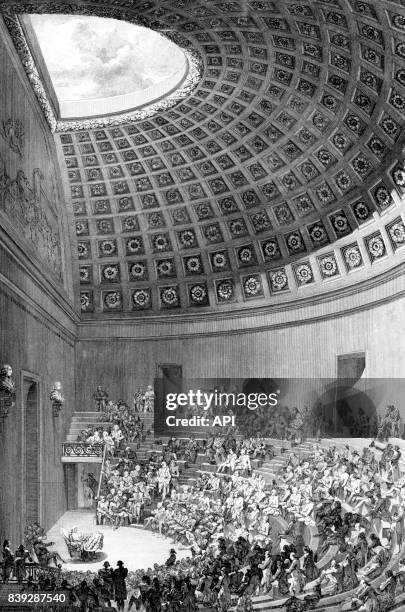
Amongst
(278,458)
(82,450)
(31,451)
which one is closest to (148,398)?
(82,450)

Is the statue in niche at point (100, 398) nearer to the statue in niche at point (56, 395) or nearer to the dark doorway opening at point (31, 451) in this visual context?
the statue in niche at point (56, 395)

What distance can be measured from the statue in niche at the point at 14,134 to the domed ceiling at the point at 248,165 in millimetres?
1925

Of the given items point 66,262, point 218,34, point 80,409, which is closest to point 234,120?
point 218,34

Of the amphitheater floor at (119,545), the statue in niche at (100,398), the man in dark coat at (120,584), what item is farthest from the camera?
the statue in niche at (100,398)

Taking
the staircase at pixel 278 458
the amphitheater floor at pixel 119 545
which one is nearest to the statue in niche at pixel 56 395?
the amphitheater floor at pixel 119 545

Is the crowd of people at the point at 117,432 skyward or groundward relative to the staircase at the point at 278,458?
skyward

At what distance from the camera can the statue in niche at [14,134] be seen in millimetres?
15688

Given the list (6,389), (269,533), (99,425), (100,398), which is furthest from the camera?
(100,398)

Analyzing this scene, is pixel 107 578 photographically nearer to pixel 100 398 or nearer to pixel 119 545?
pixel 119 545

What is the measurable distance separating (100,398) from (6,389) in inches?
242

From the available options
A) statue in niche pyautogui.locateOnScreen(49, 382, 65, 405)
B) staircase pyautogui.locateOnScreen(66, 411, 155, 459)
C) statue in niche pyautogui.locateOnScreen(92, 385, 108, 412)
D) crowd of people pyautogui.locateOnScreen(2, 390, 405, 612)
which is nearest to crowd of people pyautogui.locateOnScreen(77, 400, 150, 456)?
staircase pyautogui.locateOnScreen(66, 411, 155, 459)

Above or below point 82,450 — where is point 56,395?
above

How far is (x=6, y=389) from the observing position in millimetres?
14406

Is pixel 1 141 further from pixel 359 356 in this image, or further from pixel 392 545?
pixel 392 545
